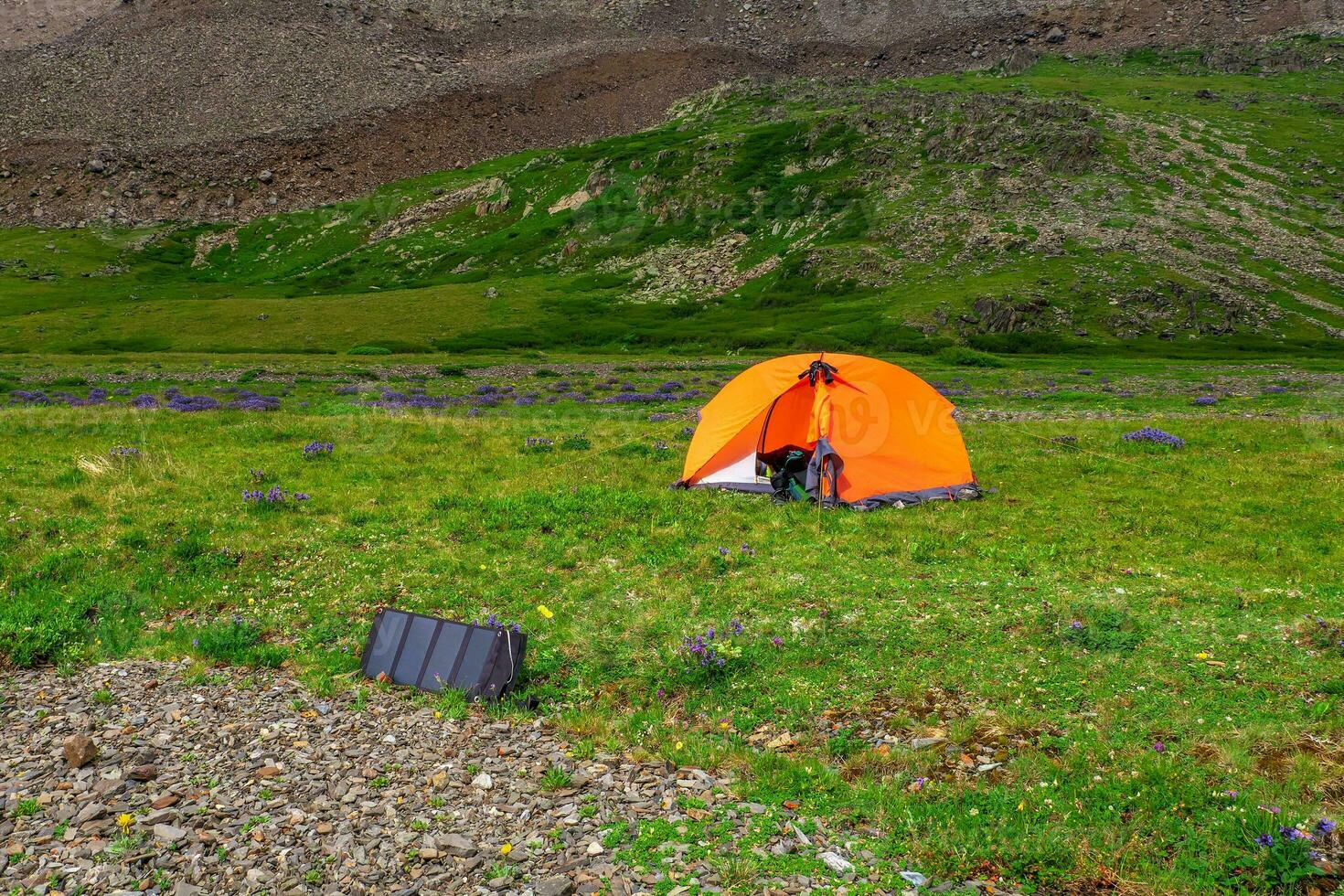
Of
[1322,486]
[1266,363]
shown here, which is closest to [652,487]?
[1322,486]

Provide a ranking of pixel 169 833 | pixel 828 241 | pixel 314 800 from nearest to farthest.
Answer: pixel 169 833, pixel 314 800, pixel 828 241

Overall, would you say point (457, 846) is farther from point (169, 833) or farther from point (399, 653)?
point (399, 653)

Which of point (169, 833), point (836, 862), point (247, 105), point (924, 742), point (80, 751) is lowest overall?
point (924, 742)

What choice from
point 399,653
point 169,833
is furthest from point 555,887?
point 399,653

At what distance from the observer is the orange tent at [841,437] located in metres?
18.3

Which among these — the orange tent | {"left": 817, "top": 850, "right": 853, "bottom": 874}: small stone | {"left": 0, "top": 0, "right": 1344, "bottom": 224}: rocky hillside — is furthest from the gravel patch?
{"left": 0, "top": 0, "right": 1344, "bottom": 224}: rocky hillside

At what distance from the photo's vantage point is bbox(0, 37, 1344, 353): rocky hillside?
86.6 m

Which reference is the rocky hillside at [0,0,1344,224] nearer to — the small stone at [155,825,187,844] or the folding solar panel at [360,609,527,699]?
the folding solar panel at [360,609,527,699]

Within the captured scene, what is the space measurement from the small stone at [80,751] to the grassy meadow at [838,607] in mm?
2566

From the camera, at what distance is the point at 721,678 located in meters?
10.3

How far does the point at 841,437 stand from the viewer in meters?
18.6

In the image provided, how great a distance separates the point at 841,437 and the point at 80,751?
15.4 metres

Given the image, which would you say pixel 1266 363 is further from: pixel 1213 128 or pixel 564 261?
pixel 564 261

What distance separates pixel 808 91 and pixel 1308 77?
106282 mm
